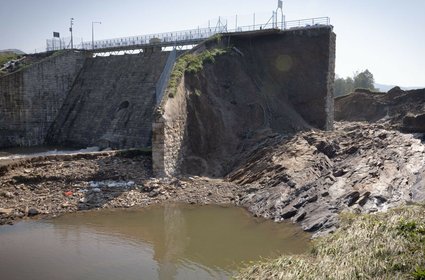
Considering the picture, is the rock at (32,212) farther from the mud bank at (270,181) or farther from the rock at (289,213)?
the rock at (289,213)

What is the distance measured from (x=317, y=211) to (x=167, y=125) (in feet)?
26.2

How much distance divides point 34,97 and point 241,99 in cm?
1620

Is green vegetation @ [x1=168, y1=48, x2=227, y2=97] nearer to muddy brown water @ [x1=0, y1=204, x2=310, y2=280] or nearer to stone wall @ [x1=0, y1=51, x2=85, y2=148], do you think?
muddy brown water @ [x1=0, y1=204, x2=310, y2=280]

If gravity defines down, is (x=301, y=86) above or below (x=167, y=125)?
above

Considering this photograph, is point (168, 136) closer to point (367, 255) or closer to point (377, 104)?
point (367, 255)

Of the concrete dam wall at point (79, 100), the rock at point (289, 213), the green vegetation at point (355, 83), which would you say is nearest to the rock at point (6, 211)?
the rock at point (289, 213)

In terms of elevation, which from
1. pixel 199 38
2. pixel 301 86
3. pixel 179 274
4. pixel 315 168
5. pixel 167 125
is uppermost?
pixel 199 38

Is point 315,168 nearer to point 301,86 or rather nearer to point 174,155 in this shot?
point 174,155

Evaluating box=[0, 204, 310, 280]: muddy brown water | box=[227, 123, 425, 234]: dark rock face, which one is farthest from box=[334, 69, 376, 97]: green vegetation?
box=[0, 204, 310, 280]: muddy brown water

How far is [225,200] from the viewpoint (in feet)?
53.0

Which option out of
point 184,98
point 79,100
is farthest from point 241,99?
point 79,100

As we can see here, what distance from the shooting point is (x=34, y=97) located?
29.7 metres

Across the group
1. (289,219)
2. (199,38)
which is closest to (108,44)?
(199,38)

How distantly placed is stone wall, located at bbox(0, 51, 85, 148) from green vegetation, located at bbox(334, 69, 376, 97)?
163 feet
